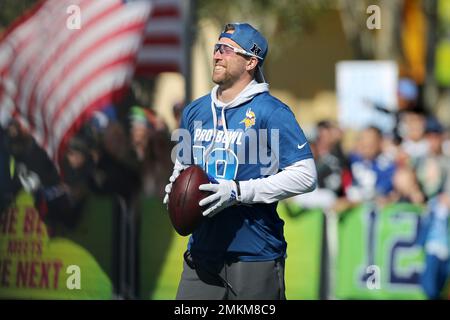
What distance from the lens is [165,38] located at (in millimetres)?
11219

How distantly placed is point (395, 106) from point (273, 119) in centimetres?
955

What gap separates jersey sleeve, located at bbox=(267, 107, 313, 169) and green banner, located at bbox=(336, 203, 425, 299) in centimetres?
483

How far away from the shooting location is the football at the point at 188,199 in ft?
20.0

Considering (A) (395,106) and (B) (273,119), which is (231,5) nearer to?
(A) (395,106)

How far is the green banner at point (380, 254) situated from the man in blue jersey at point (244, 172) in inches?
180

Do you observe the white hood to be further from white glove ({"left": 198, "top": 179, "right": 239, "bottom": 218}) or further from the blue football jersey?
white glove ({"left": 198, "top": 179, "right": 239, "bottom": 218})

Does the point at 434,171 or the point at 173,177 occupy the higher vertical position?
the point at 173,177

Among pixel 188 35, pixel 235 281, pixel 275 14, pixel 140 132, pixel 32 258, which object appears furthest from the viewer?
pixel 275 14

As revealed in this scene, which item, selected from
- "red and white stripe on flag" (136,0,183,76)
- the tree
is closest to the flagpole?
"red and white stripe on flag" (136,0,183,76)

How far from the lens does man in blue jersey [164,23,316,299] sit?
6195 mm

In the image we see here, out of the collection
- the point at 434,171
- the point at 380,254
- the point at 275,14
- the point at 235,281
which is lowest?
the point at 380,254

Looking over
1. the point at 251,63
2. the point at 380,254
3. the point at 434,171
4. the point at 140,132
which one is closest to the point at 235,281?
the point at 251,63

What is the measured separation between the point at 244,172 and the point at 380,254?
488 cm

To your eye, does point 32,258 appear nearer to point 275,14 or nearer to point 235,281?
point 235,281
